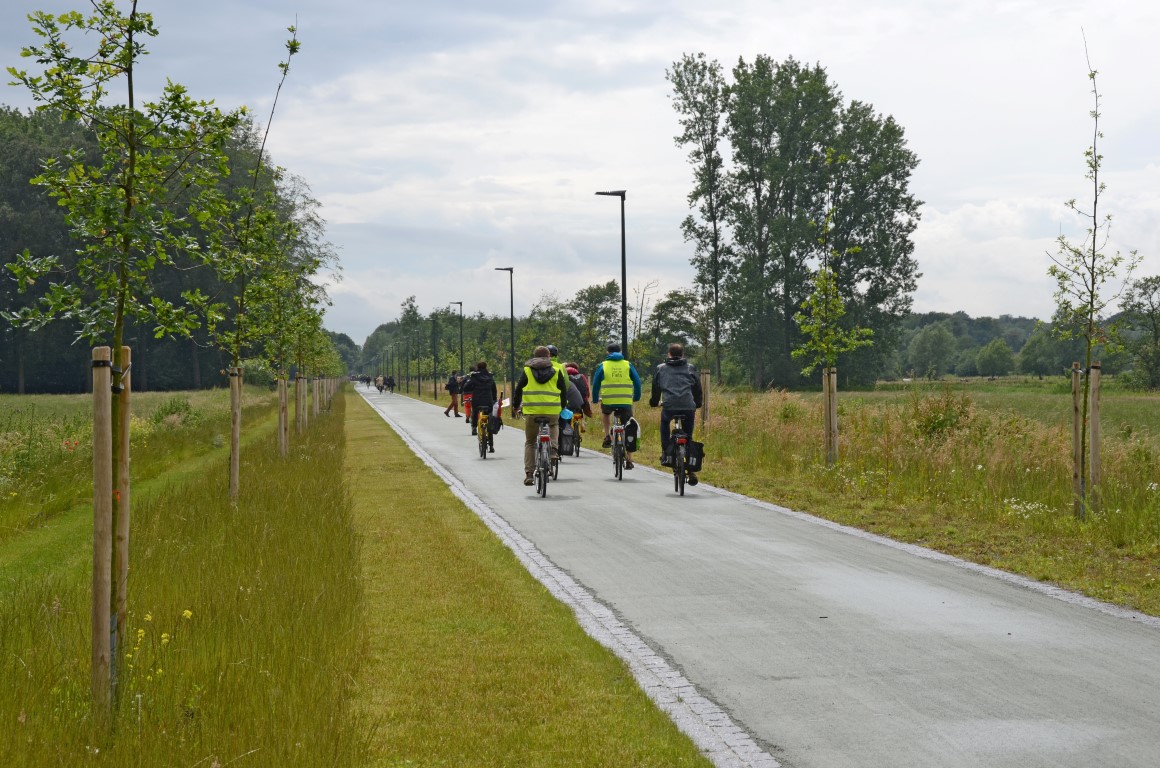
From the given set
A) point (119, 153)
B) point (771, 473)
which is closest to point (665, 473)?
point (771, 473)

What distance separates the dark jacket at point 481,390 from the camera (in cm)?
2302

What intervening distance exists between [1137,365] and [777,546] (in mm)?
66034

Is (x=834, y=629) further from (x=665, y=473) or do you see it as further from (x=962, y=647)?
(x=665, y=473)

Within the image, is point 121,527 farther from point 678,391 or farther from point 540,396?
point 678,391

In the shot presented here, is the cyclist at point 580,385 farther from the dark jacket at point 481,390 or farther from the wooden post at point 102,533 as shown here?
the wooden post at point 102,533

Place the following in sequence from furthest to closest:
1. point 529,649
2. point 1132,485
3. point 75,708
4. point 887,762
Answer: point 1132,485 → point 529,649 → point 75,708 → point 887,762

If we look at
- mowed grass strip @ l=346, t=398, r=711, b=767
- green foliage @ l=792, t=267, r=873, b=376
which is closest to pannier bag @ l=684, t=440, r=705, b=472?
green foliage @ l=792, t=267, r=873, b=376

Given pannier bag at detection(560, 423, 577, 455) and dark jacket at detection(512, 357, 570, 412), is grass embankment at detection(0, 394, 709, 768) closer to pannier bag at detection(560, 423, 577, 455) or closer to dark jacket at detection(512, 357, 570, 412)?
dark jacket at detection(512, 357, 570, 412)

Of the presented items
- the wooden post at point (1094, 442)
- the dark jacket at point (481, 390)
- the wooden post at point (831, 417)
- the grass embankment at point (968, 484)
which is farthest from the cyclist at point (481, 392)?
the wooden post at point (1094, 442)

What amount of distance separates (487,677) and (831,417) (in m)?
12.0

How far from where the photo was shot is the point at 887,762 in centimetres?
453

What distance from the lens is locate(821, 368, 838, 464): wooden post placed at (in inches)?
659

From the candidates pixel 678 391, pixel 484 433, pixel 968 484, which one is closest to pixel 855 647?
pixel 968 484

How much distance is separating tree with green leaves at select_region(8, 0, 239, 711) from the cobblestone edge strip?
269cm
